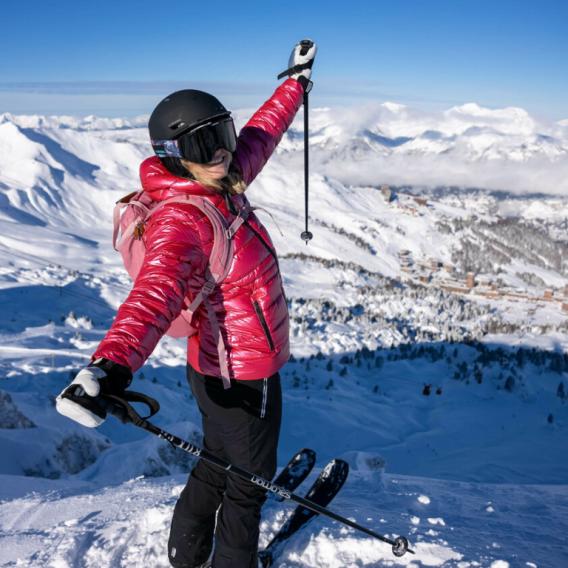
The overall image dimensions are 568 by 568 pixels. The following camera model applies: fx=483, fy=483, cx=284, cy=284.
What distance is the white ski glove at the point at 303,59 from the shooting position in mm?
5094

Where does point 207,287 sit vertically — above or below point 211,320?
above

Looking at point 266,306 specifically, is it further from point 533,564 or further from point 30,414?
point 30,414

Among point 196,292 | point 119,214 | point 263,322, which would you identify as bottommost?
point 263,322

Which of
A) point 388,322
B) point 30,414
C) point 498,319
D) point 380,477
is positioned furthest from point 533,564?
point 498,319

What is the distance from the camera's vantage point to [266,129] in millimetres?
4695

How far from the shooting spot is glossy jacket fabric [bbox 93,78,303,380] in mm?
2520

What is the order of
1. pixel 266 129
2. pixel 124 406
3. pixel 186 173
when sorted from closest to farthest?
pixel 124 406 → pixel 186 173 → pixel 266 129

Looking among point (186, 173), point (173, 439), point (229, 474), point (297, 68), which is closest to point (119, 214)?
point (186, 173)

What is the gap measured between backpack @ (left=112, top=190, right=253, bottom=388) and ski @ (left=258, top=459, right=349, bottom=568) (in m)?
2.04

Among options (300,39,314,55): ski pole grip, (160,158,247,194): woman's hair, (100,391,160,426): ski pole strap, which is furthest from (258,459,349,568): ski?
(300,39,314,55): ski pole grip

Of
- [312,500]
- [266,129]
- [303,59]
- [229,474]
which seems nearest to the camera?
[229,474]

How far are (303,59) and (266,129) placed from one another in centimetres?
102

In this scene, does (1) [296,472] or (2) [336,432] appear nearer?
(1) [296,472]

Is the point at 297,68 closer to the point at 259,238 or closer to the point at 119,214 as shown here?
the point at 259,238
